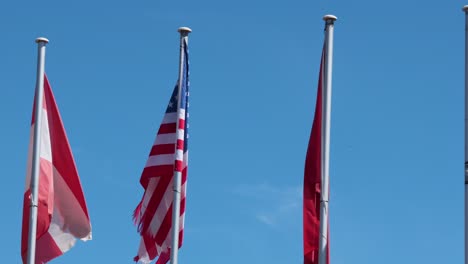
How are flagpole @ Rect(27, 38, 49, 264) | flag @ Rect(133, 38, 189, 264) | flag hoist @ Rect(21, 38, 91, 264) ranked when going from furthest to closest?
flag @ Rect(133, 38, 189, 264) → flag hoist @ Rect(21, 38, 91, 264) → flagpole @ Rect(27, 38, 49, 264)

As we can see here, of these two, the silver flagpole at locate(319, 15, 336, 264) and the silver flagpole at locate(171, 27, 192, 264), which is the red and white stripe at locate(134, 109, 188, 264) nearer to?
the silver flagpole at locate(171, 27, 192, 264)

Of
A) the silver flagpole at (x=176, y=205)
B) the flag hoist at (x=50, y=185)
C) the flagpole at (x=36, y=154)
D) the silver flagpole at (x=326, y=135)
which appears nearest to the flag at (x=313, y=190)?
the silver flagpole at (x=326, y=135)

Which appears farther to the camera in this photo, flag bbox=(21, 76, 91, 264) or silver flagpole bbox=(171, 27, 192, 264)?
flag bbox=(21, 76, 91, 264)

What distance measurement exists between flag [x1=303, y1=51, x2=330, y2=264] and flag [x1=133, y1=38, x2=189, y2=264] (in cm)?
289

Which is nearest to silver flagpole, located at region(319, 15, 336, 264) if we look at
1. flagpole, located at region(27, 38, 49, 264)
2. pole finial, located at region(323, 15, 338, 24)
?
pole finial, located at region(323, 15, 338, 24)

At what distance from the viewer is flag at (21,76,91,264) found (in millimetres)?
25219

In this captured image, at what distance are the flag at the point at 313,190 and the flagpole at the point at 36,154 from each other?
17.7 ft

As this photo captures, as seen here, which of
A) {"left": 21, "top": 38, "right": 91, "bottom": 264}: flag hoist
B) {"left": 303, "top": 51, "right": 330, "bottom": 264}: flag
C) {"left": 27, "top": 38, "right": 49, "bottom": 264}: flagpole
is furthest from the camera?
{"left": 21, "top": 38, "right": 91, "bottom": 264}: flag hoist

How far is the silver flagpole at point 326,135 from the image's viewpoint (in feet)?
75.2

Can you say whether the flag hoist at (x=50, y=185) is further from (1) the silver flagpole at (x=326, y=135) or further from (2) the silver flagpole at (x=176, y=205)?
(1) the silver flagpole at (x=326, y=135)

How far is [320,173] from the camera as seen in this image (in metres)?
23.4

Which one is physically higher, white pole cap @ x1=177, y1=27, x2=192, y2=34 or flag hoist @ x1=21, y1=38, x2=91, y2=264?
white pole cap @ x1=177, y1=27, x2=192, y2=34

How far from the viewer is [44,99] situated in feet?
84.2

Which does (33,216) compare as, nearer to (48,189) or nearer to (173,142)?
(48,189)
